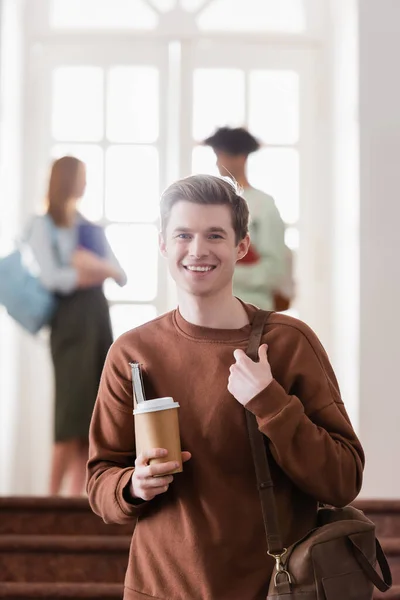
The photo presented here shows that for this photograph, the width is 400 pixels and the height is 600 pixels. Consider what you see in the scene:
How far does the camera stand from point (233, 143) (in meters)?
3.89

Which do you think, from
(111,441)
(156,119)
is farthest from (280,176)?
(111,441)

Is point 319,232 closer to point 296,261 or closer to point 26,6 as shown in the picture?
point 296,261

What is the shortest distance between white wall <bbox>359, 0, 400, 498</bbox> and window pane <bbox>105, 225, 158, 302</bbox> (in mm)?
1172

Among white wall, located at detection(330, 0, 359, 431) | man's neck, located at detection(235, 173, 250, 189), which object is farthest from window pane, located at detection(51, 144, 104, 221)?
man's neck, located at detection(235, 173, 250, 189)

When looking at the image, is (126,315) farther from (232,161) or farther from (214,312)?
(214,312)

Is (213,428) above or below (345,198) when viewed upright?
below

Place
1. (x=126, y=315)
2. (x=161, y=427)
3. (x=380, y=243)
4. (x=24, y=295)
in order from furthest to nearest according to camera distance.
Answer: (x=126, y=315), (x=380, y=243), (x=24, y=295), (x=161, y=427)

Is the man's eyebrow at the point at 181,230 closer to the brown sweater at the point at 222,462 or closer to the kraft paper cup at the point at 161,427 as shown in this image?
the brown sweater at the point at 222,462

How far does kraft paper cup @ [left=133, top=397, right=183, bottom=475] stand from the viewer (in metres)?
1.46

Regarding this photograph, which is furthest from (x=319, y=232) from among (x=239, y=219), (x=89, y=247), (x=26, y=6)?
(x=239, y=219)

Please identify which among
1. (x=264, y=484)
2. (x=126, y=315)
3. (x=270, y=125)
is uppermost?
(x=270, y=125)

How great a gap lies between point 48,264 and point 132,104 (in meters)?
1.37

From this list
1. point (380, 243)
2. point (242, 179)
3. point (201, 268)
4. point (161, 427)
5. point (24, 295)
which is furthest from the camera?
point (380, 243)

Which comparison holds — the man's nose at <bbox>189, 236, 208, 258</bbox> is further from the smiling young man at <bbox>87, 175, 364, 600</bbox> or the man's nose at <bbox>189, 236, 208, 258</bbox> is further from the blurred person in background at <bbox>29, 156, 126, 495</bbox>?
the blurred person in background at <bbox>29, 156, 126, 495</bbox>
